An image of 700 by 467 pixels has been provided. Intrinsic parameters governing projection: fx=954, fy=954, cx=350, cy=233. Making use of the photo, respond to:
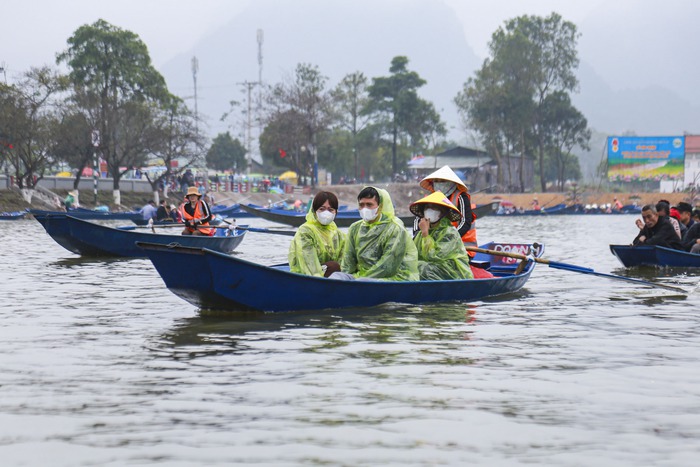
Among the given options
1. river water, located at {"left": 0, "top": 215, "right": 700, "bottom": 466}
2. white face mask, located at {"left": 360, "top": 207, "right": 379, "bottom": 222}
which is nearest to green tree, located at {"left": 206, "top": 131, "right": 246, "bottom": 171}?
river water, located at {"left": 0, "top": 215, "right": 700, "bottom": 466}

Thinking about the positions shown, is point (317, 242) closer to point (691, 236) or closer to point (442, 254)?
point (442, 254)

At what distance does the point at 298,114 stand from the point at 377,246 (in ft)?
201

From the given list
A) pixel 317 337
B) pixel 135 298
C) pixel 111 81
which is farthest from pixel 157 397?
pixel 111 81

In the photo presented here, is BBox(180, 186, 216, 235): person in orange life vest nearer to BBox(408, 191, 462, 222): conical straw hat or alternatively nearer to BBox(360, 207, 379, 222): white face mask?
BBox(408, 191, 462, 222): conical straw hat

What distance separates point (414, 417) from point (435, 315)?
4.92 m

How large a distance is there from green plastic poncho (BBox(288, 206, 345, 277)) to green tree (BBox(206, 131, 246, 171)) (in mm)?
84812

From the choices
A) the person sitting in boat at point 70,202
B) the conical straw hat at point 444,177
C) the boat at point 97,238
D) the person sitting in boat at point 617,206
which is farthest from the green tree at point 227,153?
the conical straw hat at point 444,177

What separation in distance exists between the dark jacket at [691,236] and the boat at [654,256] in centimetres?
74

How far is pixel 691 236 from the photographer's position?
1756 centimetres

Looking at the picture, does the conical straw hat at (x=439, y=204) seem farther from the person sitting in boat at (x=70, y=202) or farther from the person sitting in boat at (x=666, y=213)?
the person sitting in boat at (x=70, y=202)

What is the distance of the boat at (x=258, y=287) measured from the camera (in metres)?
9.75

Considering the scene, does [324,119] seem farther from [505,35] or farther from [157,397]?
[157,397]

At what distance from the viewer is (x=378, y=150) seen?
309 feet

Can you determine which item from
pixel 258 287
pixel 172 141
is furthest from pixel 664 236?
pixel 172 141
